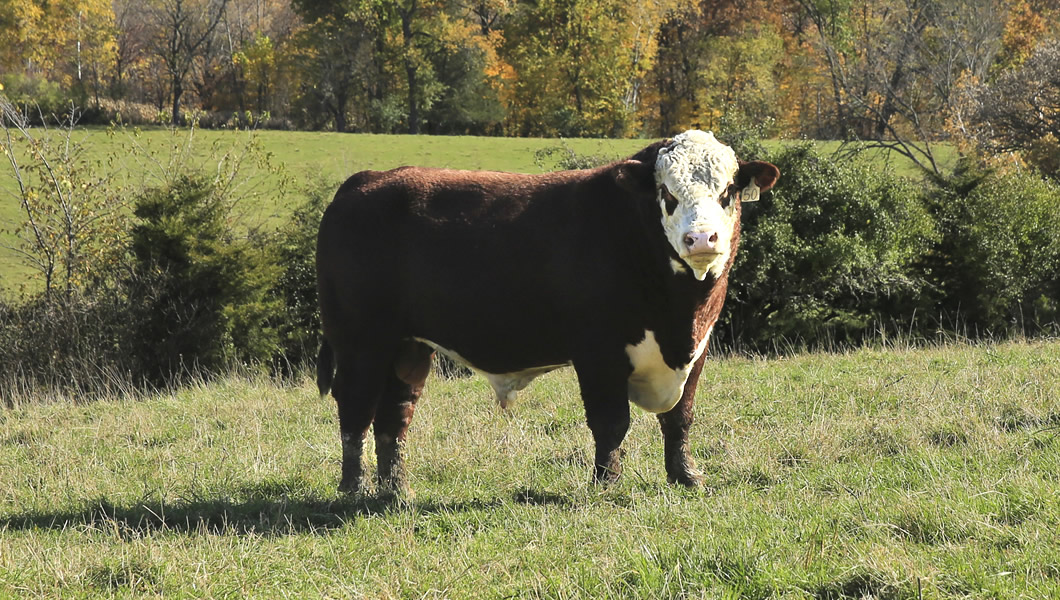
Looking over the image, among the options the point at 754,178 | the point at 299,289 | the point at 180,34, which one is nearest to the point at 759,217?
the point at 299,289

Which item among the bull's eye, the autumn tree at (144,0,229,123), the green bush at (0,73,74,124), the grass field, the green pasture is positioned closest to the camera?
the grass field

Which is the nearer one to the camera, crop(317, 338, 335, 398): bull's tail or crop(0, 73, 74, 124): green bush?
crop(317, 338, 335, 398): bull's tail

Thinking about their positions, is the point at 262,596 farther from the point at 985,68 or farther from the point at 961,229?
the point at 985,68

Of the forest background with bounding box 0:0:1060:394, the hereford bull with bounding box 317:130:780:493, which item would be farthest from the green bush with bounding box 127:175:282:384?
the hereford bull with bounding box 317:130:780:493

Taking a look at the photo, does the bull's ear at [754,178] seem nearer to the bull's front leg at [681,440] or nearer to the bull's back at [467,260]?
the bull's back at [467,260]

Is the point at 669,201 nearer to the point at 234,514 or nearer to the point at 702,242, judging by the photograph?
the point at 702,242

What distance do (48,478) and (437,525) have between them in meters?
3.61

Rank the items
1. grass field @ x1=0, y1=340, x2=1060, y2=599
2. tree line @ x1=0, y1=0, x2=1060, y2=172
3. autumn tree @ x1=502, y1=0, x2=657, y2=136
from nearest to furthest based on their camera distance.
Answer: grass field @ x1=0, y1=340, x2=1060, y2=599
tree line @ x1=0, y1=0, x2=1060, y2=172
autumn tree @ x1=502, y1=0, x2=657, y2=136

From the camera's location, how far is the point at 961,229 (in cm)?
1766

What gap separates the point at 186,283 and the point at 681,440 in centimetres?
1142

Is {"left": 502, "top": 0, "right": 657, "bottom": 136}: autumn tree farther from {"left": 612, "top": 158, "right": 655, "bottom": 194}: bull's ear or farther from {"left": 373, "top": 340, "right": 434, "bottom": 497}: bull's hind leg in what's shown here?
{"left": 612, "top": 158, "right": 655, "bottom": 194}: bull's ear

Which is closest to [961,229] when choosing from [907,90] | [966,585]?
[966,585]

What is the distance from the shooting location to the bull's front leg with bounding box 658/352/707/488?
22.3 feet

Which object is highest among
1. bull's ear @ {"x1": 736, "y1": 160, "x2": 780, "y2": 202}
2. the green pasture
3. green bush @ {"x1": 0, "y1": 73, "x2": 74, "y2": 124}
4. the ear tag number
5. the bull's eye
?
green bush @ {"x1": 0, "y1": 73, "x2": 74, "y2": 124}
